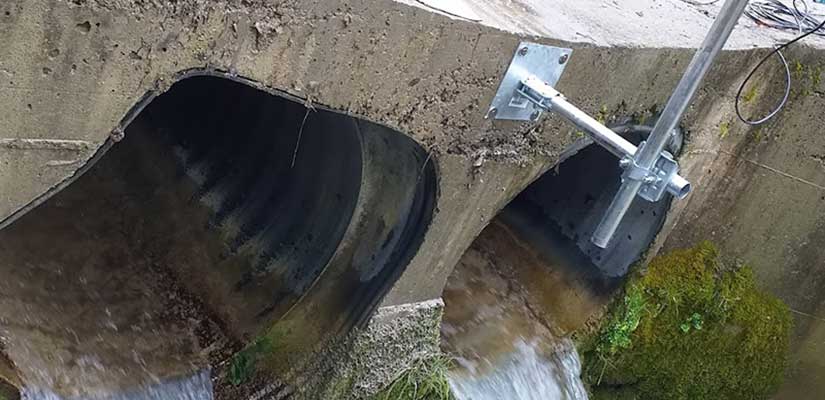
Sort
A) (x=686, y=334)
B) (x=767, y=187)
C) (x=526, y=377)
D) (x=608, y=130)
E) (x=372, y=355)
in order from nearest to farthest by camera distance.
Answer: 1. (x=608, y=130)
2. (x=372, y=355)
3. (x=526, y=377)
4. (x=767, y=187)
5. (x=686, y=334)

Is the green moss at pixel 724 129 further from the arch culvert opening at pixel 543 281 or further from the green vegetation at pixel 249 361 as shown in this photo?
the green vegetation at pixel 249 361

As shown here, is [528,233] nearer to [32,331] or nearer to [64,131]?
[32,331]

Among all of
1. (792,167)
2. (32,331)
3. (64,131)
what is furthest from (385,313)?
(792,167)

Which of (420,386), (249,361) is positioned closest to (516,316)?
(420,386)

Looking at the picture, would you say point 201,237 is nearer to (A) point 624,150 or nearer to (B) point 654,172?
(A) point 624,150

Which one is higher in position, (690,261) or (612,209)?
(612,209)

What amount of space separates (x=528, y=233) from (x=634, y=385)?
1.19m

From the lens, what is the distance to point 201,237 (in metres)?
5.58

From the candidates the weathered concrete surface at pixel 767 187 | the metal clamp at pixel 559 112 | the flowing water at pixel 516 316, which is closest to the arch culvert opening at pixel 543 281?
the flowing water at pixel 516 316

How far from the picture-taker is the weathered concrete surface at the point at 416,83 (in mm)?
2643

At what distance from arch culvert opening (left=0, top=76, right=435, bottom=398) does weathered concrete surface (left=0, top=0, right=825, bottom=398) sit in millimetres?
265

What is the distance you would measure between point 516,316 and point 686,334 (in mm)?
1034

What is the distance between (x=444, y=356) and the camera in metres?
4.96

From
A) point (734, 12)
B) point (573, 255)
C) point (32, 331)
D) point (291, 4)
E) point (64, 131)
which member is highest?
A: point (734, 12)
